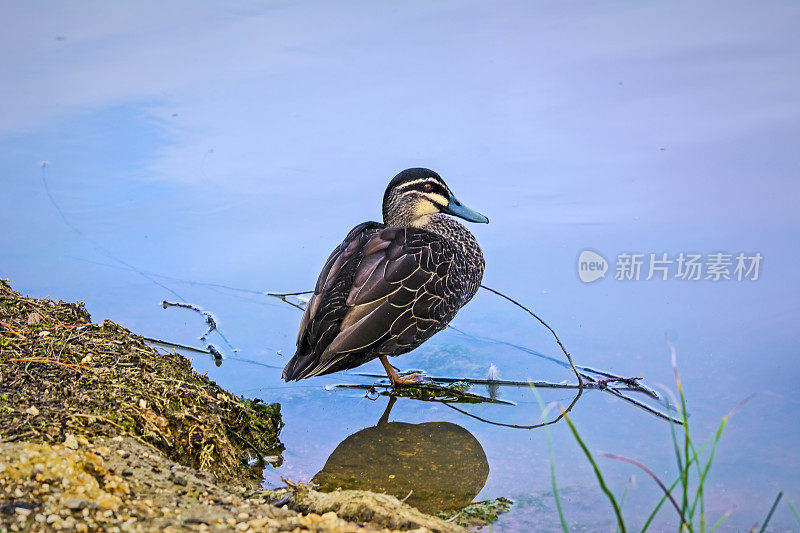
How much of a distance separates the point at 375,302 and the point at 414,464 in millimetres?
903

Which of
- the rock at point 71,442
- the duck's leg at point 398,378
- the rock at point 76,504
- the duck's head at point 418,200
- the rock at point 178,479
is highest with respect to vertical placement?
the duck's head at point 418,200

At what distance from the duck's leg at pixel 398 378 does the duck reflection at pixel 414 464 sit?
43 cm

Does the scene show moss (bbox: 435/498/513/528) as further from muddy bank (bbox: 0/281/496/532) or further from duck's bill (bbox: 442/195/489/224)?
duck's bill (bbox: 442/195/489/224)

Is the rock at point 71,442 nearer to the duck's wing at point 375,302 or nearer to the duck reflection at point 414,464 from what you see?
the duck reflection at point 414,464

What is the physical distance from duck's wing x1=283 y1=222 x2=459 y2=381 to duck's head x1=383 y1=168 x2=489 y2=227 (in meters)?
0.60

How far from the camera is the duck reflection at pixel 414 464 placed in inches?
137

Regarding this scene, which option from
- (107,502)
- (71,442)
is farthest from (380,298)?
(107,502)

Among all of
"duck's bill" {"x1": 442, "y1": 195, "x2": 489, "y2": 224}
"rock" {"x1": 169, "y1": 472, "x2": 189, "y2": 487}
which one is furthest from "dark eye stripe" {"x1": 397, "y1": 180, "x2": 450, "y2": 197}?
"rock" {"x1": 169, "y1": 472, "x2": 189, "y2": 487}

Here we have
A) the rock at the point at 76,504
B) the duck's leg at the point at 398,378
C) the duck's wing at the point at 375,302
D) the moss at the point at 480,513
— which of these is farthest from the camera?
the duck's leg at the point at 398,378

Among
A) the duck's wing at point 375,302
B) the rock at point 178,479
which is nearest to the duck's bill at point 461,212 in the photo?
the duck's wing at point 375,302

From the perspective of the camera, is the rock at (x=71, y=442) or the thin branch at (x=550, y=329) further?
the thin branch at (x=550, y=329)

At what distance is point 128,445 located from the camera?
9.64 ft

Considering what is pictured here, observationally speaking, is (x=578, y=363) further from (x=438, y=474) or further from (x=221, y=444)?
(x=221, y=444)

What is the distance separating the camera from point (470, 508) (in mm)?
3281
